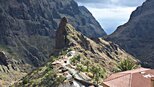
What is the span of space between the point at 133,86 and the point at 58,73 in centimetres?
4691

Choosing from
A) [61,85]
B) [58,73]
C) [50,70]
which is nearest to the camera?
[61,85]

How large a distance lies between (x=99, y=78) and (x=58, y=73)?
14.6 meters

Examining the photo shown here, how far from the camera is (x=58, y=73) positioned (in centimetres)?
14712

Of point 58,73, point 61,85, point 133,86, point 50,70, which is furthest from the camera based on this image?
point 50,70

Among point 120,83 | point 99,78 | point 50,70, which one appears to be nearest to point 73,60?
point 50,70

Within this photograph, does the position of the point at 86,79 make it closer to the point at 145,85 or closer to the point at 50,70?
the point at 50,70

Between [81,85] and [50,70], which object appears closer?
[81,85]

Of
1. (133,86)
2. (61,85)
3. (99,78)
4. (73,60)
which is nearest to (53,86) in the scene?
(61,85)

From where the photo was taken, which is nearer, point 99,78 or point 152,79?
point 152,79

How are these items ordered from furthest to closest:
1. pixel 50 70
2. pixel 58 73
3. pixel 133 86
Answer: pixel 50 70, pixel 58 73, pixel 133 86

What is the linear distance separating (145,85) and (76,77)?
124ft

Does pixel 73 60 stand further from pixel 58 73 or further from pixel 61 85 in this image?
pixel 61 85

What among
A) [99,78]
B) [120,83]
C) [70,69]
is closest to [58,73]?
[70,69]

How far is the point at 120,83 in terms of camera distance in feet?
348
